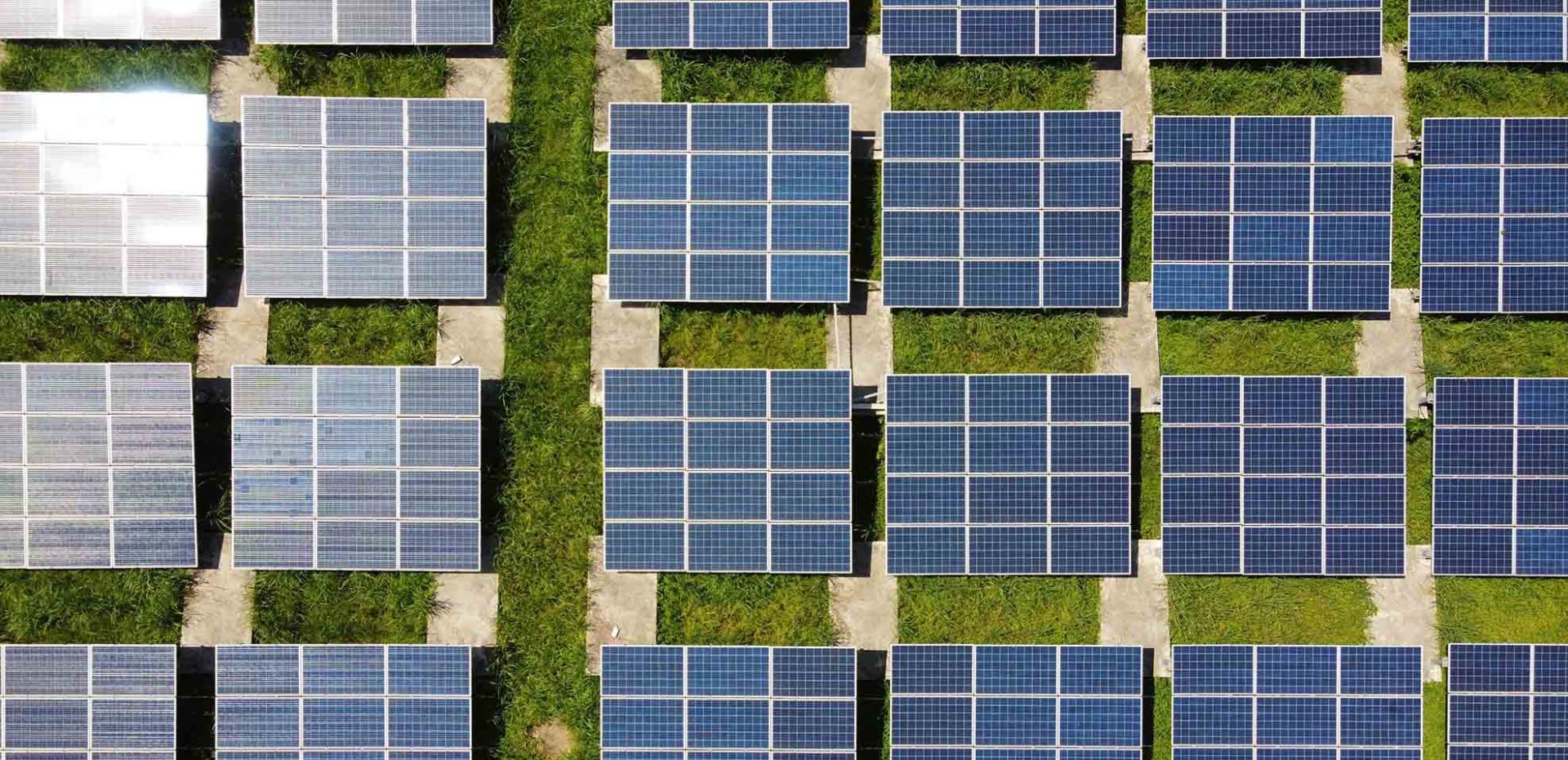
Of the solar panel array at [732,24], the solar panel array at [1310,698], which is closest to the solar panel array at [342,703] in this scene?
the solar panel array at [732,24]

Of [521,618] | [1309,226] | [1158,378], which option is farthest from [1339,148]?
[521,618]

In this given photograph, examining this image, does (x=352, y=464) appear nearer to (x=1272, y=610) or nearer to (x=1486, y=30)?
(x=1272, y=610)

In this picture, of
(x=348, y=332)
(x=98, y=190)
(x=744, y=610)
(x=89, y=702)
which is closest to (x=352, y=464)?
(x=348, y=332)

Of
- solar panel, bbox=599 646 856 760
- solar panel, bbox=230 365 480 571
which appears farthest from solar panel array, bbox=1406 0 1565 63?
solar panel, bbox=230 365 480 571

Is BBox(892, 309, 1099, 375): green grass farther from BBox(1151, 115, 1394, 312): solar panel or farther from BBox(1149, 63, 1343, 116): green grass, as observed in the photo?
BBox(1149, 63, 1343, 116): green grass

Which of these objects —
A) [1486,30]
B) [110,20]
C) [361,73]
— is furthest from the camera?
[361,73]
